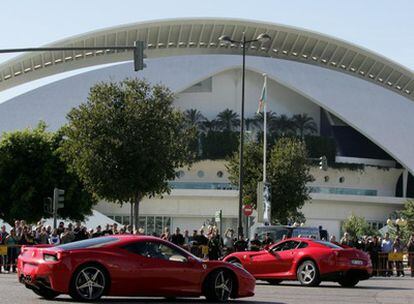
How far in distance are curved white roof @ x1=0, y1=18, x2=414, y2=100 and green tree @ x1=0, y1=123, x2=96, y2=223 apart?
31.3 m

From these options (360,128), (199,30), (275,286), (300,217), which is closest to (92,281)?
(275,286)

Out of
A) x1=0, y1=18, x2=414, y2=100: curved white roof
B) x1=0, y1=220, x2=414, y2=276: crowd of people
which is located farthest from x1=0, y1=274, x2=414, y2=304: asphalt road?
x1=0, y1=18, x2=414, y2=100: curved white roof

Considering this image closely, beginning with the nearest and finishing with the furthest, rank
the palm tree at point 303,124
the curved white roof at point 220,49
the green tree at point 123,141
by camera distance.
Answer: the green tree at point 123,141 < the palm tree at point 303,124 < the curved white roof at point 220,49

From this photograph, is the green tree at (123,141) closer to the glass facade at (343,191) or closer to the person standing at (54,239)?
the person standing at (54,239)

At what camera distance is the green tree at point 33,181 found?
4756 cm

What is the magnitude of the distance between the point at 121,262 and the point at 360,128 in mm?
58302

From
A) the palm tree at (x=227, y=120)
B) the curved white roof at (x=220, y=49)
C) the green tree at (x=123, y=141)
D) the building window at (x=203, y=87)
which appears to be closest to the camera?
the green tree at (x=123, y=141)

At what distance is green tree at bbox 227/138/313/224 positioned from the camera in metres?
47.5

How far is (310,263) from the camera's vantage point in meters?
21.8

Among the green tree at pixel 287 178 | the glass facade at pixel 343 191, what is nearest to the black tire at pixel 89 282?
the green tree at pixel 287 178

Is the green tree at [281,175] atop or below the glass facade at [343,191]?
below

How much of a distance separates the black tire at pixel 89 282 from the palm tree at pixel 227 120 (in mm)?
57019

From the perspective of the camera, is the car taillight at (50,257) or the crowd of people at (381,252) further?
the crowd of people at (381,252)

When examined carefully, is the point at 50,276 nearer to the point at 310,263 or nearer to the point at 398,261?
the point at 310,263
